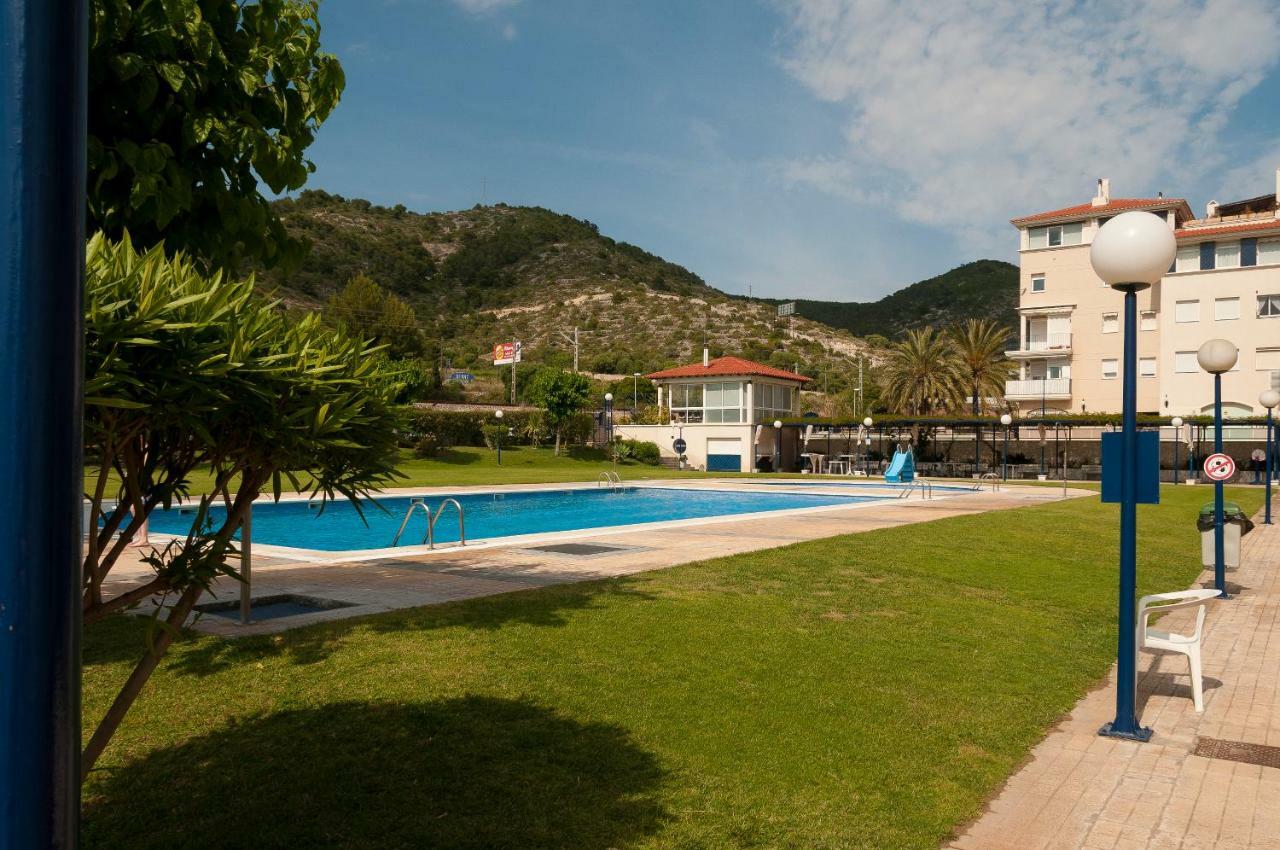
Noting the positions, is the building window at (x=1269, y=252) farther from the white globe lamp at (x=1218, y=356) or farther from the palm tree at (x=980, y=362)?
the white globe lamp at (x=1218, y=356)

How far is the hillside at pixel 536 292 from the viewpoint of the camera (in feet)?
285

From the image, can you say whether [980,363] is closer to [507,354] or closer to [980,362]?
[980,362]

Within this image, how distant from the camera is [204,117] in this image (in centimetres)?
444

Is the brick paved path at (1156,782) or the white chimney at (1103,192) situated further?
the white chimney at (1103,192)

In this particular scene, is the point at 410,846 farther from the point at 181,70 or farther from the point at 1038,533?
the point at 1038,533

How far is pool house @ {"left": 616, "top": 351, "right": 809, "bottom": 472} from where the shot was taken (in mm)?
45281

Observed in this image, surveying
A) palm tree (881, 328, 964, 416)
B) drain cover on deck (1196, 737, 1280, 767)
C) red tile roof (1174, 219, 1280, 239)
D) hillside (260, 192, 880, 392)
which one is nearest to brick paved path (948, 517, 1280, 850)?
drain cover on deck (1196, 737, 1280, 767)

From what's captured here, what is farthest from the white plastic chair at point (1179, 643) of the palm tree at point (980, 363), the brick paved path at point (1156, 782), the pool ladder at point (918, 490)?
the palm tree at point (980, 363)

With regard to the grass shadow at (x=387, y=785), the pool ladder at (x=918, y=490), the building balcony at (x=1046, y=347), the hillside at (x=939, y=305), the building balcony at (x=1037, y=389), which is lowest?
the pool ladder at (x=918, y=490)

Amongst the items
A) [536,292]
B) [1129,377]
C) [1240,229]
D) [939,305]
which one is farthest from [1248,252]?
[536,292]

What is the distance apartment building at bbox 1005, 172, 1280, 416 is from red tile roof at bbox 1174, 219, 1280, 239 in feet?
0.16

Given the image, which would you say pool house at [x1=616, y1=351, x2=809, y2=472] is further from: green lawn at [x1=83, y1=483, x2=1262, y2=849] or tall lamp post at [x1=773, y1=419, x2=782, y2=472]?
green lawn at [x1=83, y1=483, x2=1262, y2=849]

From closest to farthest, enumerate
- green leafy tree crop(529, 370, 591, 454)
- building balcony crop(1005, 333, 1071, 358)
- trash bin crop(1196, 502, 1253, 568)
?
A: trash bin crop(1196, 502, 1253, 568), green leafy tree crop(529, 370, 591, 454), building balcony crop(1005, 333, 1071, 358)

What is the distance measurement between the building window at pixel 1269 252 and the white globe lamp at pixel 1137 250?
4794cm
